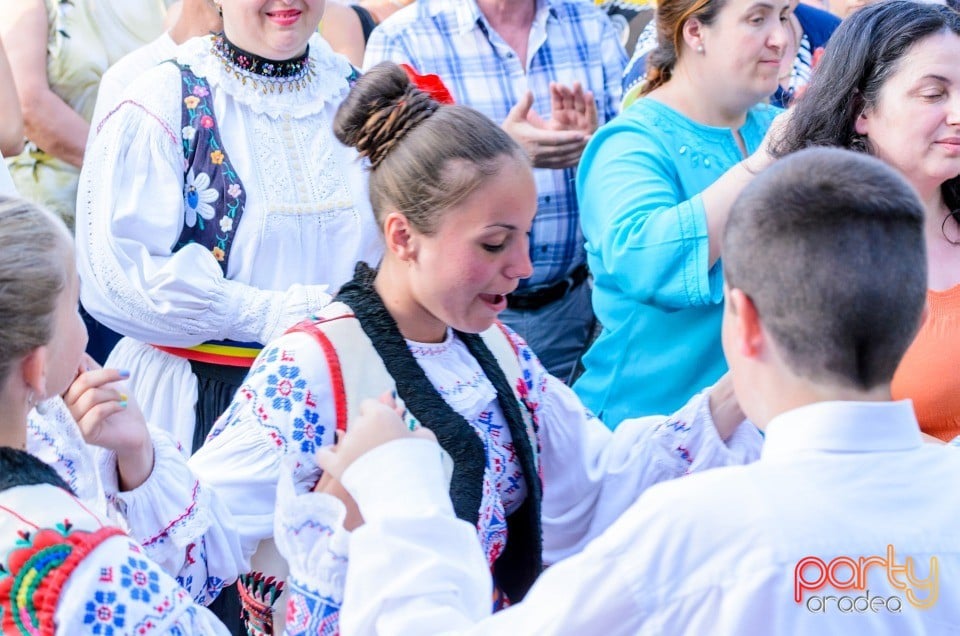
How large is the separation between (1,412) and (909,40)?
2.05 m

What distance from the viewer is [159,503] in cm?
206

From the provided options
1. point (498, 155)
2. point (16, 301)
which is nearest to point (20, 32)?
point (498, 155)

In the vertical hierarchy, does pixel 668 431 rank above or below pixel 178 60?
below

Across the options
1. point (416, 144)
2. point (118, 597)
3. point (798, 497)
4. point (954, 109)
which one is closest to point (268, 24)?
point (416, 144)

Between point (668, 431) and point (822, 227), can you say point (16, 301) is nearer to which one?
point (822, 227)

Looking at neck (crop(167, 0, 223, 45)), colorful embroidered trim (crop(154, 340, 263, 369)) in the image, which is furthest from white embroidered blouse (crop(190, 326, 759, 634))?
neck (crop(167, 0, 223, 45))

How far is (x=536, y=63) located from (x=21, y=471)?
2.84 m

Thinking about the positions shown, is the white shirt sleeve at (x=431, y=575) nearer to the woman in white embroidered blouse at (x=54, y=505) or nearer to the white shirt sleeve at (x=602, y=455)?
the woman in white embroidered blouse at (x=54, y=505)

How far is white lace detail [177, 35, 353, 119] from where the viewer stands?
3146 millimetres

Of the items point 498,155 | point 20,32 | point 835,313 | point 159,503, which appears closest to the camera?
point 835,313

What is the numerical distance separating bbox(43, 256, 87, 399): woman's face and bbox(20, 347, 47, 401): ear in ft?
0.04

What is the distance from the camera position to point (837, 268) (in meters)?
1.50

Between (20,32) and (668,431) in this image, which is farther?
(20,32)

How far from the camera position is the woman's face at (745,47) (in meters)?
3.28
